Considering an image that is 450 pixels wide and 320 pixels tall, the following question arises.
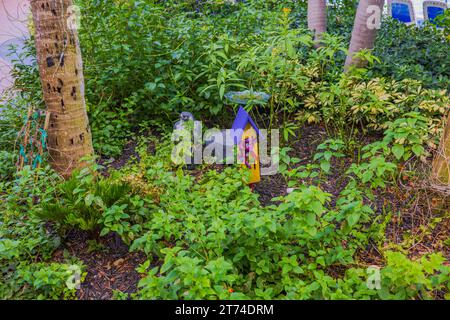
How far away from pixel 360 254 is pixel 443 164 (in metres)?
0.94

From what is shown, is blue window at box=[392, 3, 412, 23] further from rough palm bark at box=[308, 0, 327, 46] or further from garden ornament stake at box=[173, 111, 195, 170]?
garden ornament stake at box=[173, 111, 195, 170]

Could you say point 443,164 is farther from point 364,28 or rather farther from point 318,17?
point 318,17

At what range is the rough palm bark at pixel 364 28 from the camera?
4203 mm

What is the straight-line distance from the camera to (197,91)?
151 inches

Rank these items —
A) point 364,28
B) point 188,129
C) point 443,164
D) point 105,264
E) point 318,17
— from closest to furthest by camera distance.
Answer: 1. point 105,264
2. point 443,164
3. point 188,129
4. point 364,28
5. point 318,17

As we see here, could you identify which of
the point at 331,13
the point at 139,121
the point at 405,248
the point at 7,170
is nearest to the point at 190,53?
the point at 139,121

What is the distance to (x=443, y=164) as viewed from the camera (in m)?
2.74

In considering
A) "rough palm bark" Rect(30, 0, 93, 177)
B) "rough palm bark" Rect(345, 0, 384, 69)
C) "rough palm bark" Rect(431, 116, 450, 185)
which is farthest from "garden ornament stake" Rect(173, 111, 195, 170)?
"rough palm bark" Rect(345, 0, 384, 69)

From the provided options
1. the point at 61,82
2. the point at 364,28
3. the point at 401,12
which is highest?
the point at 401,12

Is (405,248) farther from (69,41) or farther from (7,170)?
(7,170)

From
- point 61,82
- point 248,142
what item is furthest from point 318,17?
point 61,82

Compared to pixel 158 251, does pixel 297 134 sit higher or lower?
higher

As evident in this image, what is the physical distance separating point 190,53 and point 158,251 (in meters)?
2.32

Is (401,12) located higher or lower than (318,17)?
higher
